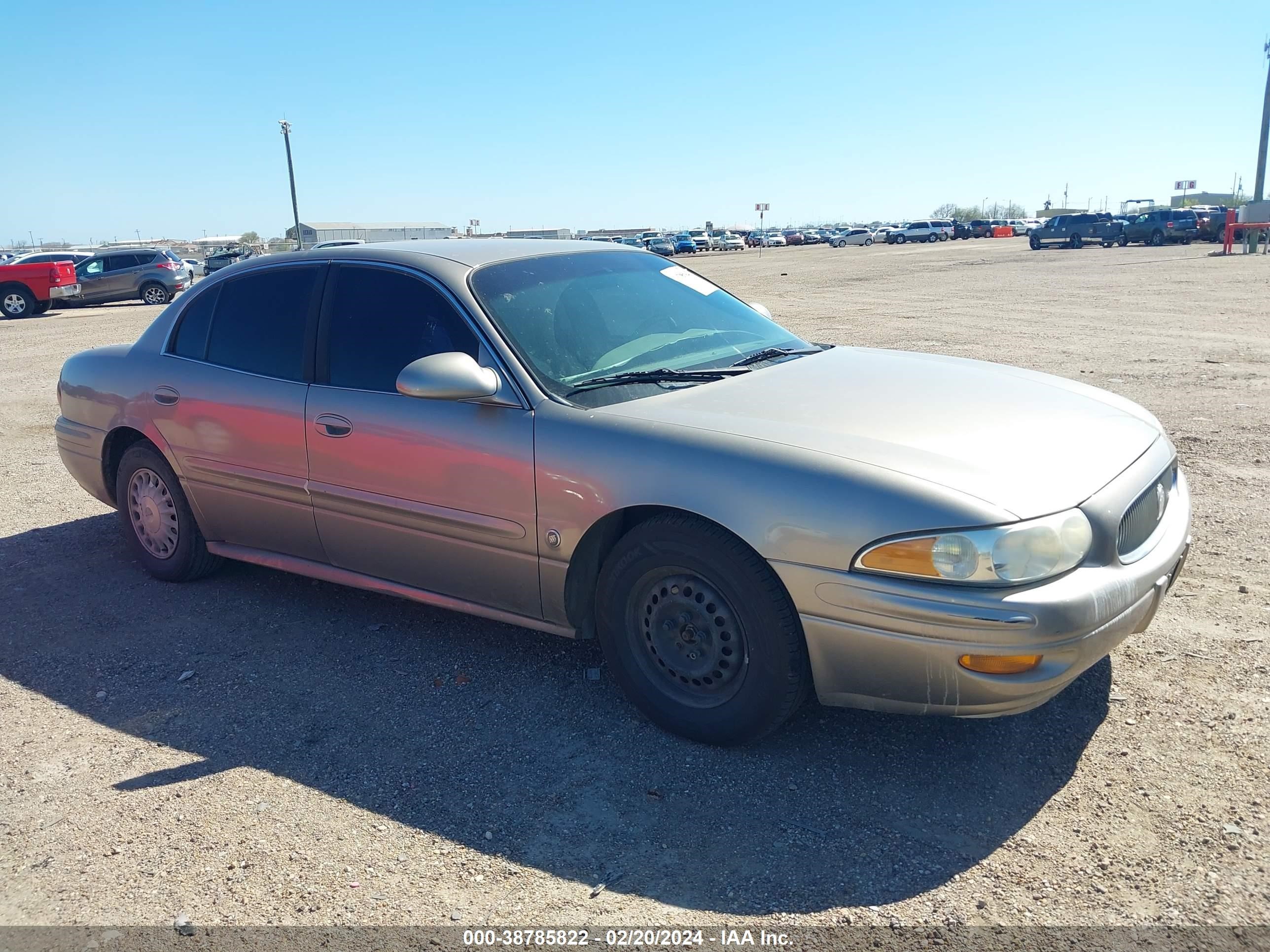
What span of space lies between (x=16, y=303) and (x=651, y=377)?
2650 cm

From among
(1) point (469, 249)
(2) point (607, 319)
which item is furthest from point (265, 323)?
(2) point (607, 319)

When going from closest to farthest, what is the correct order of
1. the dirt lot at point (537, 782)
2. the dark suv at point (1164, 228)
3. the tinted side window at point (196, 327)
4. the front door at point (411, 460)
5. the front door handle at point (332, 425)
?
1. the dirt lot at point (537, 782)
2. the front door at point (411, 460)
3. the front door handle at point (332, 425)
4. the tinted side window at point (196, 327)
5. the dark suv at point (1164, 228)

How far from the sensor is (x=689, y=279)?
15.8ft

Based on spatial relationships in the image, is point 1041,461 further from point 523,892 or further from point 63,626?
point 63,626

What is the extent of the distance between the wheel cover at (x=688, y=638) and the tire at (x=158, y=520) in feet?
8.93

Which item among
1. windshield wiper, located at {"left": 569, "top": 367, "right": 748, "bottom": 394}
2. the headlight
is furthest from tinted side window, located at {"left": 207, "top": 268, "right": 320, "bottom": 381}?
the headlight

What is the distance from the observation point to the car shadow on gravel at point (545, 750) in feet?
9.30

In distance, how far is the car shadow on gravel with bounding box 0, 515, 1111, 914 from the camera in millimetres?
2836

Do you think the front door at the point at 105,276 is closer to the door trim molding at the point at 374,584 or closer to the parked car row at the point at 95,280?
the parked car row at the point at 95,280

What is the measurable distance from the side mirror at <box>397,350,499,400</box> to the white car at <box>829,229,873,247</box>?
240 ft

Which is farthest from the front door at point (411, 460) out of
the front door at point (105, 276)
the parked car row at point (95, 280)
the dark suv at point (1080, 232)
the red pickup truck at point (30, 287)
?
the dark suv at point (1080, 232)

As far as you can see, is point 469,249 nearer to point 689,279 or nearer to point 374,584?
point 689,279

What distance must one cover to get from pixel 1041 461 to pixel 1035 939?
55.2 inches

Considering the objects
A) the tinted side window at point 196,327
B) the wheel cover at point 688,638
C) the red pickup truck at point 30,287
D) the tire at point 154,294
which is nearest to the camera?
the wheel cover at point 688,638
